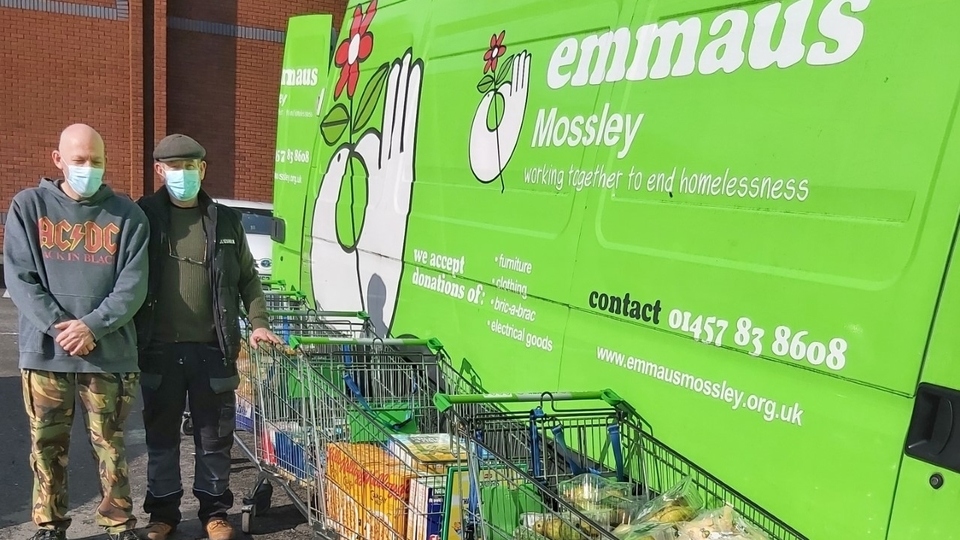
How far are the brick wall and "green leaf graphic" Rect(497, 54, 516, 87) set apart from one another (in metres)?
12.1

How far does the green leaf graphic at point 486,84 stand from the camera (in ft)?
13.7

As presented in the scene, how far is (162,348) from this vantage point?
387 centimetres

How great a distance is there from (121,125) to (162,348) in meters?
12.1

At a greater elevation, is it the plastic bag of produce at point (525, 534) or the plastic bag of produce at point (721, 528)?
the plastic bag of produce at point (721, 528)

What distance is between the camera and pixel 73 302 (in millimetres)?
3629

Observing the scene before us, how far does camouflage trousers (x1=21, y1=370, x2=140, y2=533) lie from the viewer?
12.0 ft

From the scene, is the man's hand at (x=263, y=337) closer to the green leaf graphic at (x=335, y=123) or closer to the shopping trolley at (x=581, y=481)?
the shopping trolley at (x=581, y=481)

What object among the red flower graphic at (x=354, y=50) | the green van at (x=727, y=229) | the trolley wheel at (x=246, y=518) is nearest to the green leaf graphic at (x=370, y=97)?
the red flower graphic at (x=354, y=50)

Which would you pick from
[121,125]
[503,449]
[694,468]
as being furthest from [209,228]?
[121,125]

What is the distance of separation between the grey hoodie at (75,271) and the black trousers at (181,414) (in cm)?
19

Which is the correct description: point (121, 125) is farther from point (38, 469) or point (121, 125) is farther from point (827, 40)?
point (827, 40)

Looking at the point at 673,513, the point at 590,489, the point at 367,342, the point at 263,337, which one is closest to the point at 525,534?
the point at 590,489

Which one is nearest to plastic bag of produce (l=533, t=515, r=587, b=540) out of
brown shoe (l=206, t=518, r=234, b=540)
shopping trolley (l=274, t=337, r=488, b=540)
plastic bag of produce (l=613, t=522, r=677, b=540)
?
plastic bag of produce (l=613, t=522, r=677, b=540)

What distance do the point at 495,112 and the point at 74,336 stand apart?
7.47ft
